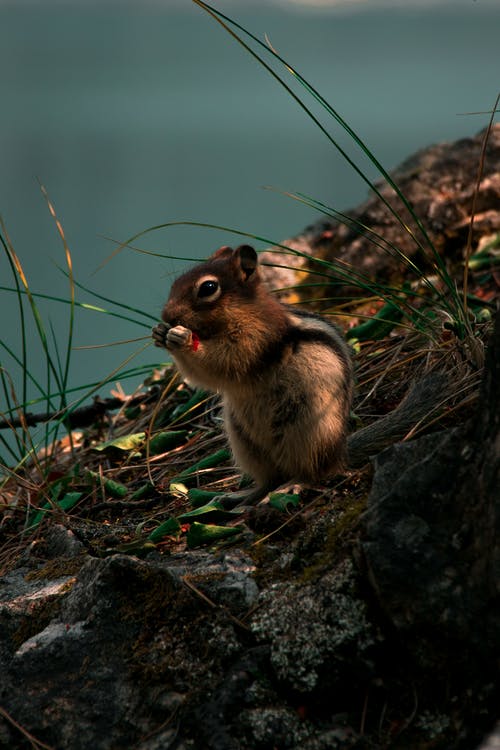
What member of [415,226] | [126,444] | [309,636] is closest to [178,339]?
[126,444]

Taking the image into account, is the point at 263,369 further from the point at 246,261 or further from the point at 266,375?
the point at 246,261

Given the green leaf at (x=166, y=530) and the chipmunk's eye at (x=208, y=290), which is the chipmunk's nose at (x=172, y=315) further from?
the green leaf at (x=166, y=530)

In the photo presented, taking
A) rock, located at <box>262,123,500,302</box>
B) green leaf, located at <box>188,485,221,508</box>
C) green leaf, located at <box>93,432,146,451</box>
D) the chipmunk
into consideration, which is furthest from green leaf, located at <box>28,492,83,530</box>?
rock, located at <box>262,123,500,302</box>

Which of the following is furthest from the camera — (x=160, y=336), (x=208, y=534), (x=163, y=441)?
(x=163, y=441)

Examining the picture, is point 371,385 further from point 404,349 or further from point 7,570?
point 7,570

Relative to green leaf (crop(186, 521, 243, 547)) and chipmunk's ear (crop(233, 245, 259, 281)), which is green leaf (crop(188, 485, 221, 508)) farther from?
chipmunk's ear (crop(233, 245, 259, 281))

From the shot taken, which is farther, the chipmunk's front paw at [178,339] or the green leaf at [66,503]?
the green leaf at [66,503]

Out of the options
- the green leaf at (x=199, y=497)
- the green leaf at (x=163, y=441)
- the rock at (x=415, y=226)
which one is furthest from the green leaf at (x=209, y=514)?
the rock at (x=415, y=226)
